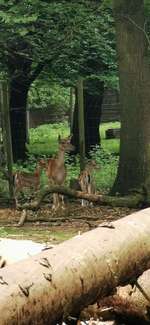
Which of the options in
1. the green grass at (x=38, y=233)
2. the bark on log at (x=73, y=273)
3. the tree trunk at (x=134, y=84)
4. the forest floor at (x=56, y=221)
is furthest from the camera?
the tree trunk at (x=134, y=84)

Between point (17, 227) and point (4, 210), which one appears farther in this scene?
point (4, 210)

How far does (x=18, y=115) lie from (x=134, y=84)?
7.19 metres

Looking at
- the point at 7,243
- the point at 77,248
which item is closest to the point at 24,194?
the point at 7,243

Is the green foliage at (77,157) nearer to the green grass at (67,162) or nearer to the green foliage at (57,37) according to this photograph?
the green grass at (67,162)

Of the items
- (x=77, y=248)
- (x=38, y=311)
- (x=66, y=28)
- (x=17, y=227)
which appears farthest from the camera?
(x=66, y=28)

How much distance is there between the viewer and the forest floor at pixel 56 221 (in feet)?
28.8

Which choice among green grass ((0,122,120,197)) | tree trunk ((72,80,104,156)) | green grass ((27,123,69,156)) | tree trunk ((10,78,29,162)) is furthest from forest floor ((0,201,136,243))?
green grass ((27,123,69,156))

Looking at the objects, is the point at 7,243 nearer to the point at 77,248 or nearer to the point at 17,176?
the point at 77,248

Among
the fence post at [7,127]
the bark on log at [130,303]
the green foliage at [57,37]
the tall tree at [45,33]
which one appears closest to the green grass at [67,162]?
the fence post at [7,127]

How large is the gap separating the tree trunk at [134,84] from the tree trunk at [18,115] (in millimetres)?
6279

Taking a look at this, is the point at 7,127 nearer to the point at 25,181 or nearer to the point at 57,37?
the point at 25,181

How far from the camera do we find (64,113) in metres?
38.5

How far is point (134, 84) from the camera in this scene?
11.6 m

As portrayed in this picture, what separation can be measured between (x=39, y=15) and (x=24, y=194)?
3136mm
